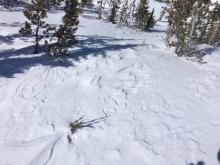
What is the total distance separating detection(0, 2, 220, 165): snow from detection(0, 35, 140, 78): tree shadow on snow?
35mm

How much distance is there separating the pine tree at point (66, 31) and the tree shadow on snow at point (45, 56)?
1.06 ft

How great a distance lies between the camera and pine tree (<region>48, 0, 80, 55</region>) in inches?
431

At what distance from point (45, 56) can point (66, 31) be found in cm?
125

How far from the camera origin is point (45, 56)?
1141 centimetres

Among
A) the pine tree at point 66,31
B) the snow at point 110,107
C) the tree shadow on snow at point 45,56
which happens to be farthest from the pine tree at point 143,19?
the pine tree at point 66,31

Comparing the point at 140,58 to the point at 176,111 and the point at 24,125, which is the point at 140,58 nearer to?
the point at 176,111

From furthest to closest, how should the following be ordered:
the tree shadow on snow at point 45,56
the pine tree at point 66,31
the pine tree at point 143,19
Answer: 1. the pine tree at point 143,19
2. the pine tree at point 66,31
3. the tree shadow on snow at point 45,56

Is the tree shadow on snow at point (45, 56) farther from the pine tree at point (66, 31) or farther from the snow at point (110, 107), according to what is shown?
the pine tree at point (66, 31)

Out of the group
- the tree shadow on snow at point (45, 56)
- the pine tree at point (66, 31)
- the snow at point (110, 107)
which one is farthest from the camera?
the pine tree at point (66, 31)

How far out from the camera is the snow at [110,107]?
21.8ft

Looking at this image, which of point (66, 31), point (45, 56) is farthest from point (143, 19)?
point (45, 56)

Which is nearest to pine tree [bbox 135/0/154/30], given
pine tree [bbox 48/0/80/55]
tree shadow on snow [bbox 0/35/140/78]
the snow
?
tree shadow on snow [bbox 0/35/140/78]

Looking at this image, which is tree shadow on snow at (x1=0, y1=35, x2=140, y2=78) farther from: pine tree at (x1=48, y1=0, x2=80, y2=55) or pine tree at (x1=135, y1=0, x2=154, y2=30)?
pine tree at (x1=135, y1=0, x2=154, y2=30)

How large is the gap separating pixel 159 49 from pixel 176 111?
5.03 metres
